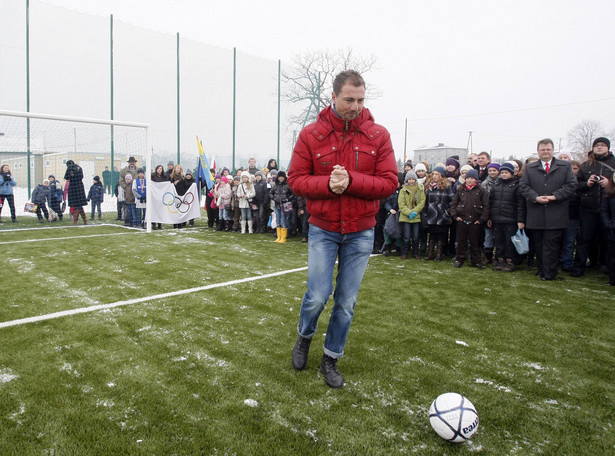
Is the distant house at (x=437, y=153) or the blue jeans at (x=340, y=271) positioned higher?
the distant house at (x=437, y=153)

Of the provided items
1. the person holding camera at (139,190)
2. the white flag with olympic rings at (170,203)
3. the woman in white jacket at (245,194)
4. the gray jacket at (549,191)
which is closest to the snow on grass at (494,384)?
the gray jacket at (549,191)

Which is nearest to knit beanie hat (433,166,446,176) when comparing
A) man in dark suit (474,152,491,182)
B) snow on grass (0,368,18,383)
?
man in dark suit (474,152,491,182)

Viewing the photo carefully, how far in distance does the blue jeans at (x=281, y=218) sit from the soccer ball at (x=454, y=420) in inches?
329

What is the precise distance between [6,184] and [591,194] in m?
15.1

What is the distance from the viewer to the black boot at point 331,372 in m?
2.97

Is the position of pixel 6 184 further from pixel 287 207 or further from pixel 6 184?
pixel 287 207

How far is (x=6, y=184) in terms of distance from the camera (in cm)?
1284

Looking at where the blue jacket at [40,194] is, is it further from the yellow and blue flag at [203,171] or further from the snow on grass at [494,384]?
the snow on grass at [494,384]

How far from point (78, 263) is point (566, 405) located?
7.07 meters

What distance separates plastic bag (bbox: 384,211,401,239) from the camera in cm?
840

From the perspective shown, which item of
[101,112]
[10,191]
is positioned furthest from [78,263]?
[101,112]

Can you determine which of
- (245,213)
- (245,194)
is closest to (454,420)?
(245,194)

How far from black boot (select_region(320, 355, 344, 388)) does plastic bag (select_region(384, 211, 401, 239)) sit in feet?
18.3

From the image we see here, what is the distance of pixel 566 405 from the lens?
282 centimetres
